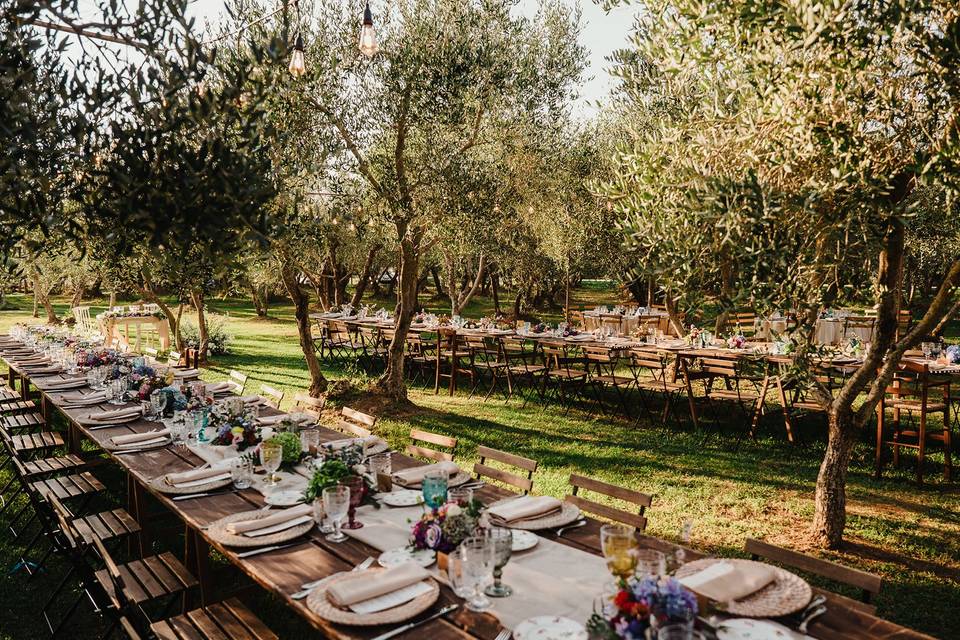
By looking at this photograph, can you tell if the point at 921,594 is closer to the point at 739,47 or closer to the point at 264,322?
the point at 739,47

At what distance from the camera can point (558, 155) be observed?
13102 mm

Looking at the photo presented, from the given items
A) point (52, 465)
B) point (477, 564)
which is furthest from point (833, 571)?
point (52, 465)

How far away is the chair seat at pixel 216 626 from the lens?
327cm

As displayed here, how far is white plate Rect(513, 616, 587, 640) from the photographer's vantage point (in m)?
2.26

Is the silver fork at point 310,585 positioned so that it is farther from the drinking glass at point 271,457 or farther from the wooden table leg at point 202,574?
the wooden table leg at point 202,574

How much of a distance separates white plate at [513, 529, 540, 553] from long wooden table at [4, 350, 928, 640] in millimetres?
112

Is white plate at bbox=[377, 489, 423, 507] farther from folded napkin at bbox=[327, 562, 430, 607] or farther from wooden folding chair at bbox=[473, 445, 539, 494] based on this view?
folded napkin at bbox=[327, 562, 430, 607]

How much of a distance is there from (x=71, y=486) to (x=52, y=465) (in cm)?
85

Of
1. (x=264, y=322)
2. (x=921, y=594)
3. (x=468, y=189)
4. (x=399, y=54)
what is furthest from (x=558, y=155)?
(x=264, y=322)

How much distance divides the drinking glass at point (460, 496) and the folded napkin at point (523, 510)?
17cm

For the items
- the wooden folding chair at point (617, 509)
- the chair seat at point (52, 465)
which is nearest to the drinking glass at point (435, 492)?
the wooden folding chair at point (617, 509)

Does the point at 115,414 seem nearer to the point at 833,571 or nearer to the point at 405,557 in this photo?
the point at 405,557

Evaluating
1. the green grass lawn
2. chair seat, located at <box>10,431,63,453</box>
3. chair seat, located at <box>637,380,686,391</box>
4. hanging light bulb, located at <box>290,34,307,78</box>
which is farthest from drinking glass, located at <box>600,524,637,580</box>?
chair seat, located at <box>637,380,686,391</box>

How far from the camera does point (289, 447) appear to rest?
4277 millimetres
